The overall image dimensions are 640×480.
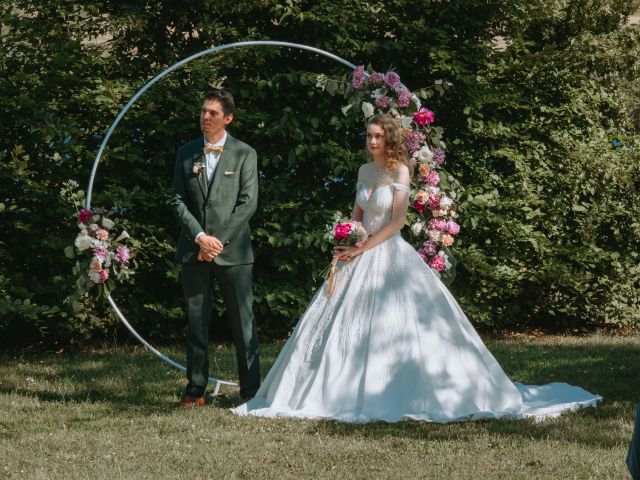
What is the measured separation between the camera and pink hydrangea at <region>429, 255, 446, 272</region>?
25.1 ft

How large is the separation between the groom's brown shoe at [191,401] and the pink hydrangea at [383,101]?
2.58 metres

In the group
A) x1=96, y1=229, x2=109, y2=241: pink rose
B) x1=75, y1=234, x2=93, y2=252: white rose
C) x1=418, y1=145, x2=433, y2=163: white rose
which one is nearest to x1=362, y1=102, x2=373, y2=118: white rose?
x1=418, y1=145, x2=433, y2=163: white rose

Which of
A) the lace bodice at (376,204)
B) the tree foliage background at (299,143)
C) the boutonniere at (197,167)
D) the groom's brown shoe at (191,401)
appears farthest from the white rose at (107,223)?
the lace bodice at (376,204)

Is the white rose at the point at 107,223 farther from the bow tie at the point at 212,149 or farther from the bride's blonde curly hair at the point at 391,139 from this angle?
the bride's blonde curly hair at the point at 391,139

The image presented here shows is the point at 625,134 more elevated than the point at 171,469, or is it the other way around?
the point at 625,134

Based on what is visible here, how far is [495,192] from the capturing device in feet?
31.9

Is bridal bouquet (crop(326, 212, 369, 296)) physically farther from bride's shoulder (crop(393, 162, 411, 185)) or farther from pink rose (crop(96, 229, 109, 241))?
pink rose (crop(96, 229, 109, 241))

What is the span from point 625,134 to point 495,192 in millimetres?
1797

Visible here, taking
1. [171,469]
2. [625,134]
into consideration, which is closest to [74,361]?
[171,469]

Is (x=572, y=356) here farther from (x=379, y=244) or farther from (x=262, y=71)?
(x=262, y=71)

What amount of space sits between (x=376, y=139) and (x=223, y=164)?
1053mm

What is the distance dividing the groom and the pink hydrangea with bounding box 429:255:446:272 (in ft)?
→ 4.94

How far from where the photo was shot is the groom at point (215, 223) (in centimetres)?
683

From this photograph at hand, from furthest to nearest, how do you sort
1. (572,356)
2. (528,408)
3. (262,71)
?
(262,71) < (572,356) < (528,408)
